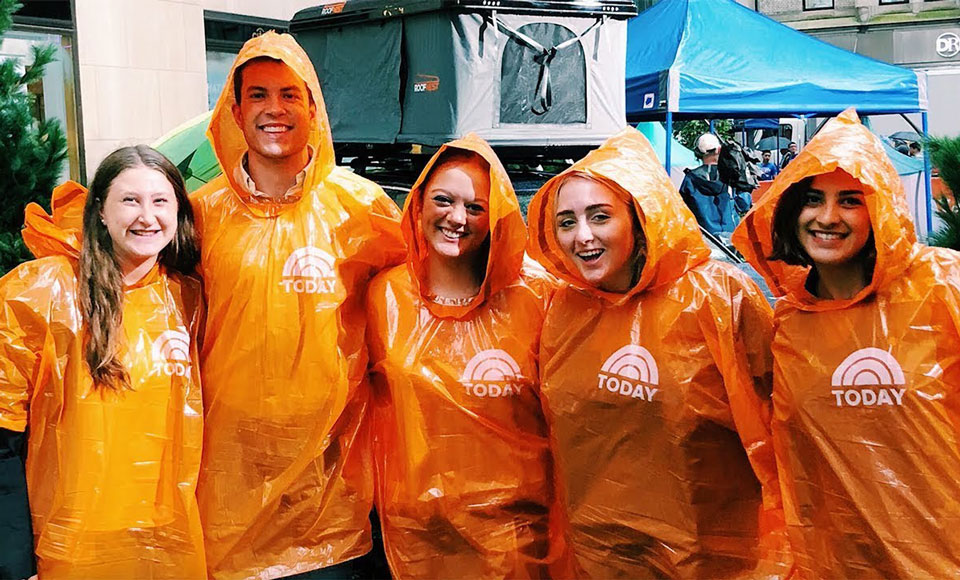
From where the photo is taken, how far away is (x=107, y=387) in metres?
2.50

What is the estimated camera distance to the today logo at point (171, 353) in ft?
8.47

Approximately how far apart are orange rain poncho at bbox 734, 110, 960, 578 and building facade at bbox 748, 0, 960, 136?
52.2 ft

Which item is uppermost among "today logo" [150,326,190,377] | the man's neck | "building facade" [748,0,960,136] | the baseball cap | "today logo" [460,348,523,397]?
"building facade" [748,0,960,136]

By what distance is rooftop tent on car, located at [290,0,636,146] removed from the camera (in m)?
5.59

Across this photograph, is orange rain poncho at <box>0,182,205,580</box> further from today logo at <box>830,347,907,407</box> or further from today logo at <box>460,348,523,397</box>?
today logo at <box>830,347,907,407</box>

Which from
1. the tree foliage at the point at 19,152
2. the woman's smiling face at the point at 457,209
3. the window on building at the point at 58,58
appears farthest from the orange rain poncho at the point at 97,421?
the window on building at the point at 58,58

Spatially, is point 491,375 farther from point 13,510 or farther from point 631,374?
point 13,510

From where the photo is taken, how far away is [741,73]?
8648 millimetres

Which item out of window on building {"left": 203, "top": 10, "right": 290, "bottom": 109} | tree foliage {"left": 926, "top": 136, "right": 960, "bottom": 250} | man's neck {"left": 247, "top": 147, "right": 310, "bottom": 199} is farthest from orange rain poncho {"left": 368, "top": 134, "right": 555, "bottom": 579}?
window on building {"left": 203, "top": 10, "right": 290, "bottom": 109}

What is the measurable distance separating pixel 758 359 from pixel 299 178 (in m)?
1.34

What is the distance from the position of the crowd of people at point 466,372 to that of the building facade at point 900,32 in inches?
623

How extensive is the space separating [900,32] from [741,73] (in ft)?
37.7

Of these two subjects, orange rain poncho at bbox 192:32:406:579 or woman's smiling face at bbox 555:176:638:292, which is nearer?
woman's smiling face at bbox 555:176:638:292

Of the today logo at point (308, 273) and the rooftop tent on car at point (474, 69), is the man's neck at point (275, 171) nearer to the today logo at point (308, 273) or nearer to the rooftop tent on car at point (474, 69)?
the today logo at point (308, 273)
